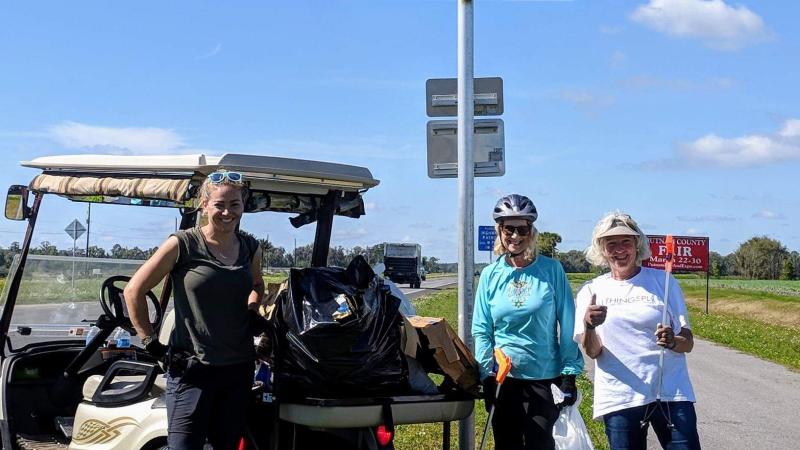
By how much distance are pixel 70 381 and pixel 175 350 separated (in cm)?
259

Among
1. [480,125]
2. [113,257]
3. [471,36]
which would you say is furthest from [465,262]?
[113,257]

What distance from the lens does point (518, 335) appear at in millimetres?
4508

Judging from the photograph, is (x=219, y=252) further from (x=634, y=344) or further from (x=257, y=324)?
(x=634, y=344)

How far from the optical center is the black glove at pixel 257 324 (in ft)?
13.5

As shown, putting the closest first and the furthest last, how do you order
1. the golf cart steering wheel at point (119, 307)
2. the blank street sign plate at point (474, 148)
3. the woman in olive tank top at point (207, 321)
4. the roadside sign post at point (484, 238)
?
the woman in olive tank top at point (207, 321), the golf cart steering wheel at point (119, 307), the blank street sign plate at point (474, 148), the roadside sign post at point (484, 238)

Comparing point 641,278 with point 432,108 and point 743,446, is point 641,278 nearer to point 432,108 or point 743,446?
point 432,108

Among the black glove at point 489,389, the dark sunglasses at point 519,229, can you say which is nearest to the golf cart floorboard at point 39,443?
the black glove at point 489,389

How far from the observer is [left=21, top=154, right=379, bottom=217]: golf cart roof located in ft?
15.3

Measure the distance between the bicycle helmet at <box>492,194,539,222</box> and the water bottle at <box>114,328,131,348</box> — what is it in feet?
8.56

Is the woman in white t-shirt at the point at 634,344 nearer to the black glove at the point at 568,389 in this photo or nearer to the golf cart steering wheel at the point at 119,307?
the black glove at the point at 568,389

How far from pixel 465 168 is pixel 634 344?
6.51 feet

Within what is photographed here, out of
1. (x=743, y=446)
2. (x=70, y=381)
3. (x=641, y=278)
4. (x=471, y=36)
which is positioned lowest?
(x=743, y=446)

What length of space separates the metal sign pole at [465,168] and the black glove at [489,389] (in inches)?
48.7

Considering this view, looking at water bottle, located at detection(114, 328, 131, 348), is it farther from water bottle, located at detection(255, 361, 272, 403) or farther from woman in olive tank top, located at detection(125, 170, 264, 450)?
woman in olive tank top, located at detection(125, 170, 264, 450)
